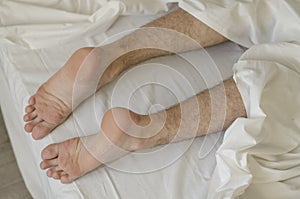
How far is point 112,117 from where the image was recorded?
1040 millimetres

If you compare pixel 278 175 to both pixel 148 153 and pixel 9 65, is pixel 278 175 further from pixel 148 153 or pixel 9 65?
pixel 9 65

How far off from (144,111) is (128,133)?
0.10m

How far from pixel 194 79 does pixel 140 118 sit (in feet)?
0.67

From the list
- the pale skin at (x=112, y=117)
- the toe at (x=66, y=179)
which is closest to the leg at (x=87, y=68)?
the pale skin at (x=112, y=117)

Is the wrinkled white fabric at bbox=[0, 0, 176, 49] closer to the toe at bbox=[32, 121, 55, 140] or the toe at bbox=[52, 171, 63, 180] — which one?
the toe at bbox=[32, 121, 55, 140]

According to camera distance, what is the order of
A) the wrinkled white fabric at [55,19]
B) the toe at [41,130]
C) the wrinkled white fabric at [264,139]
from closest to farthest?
the wrinkled white fabric at [264,139] < the toe at [41,130] < the wrinkled white fabric at [55,19]

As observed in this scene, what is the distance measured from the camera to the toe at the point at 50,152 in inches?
41.4

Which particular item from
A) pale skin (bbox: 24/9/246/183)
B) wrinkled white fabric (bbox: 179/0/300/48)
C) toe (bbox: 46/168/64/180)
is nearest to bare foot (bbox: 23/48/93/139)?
pale skin (bbox: 24/9/246/183)

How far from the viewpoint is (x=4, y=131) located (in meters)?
1.41

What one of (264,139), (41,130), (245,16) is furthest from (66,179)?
(245,16)

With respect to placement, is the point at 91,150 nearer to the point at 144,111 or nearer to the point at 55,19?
the point at 144,111

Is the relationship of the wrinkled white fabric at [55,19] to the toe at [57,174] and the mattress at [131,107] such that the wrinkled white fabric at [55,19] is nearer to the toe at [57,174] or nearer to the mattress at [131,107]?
the mattress at [131,107]

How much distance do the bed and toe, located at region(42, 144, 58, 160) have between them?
3cm

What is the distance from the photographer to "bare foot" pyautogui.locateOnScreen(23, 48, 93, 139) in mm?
1114
